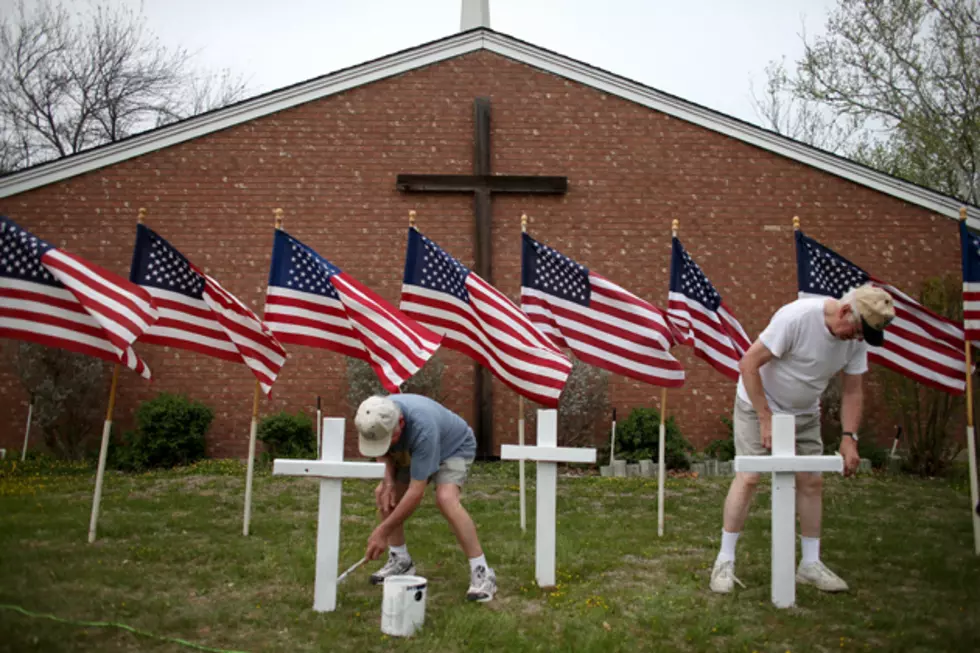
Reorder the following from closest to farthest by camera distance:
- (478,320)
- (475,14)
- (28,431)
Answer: (478,320)
(28,431)
(475,14)

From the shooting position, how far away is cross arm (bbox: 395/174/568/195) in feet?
46.2

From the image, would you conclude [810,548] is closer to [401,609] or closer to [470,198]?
[401,609]

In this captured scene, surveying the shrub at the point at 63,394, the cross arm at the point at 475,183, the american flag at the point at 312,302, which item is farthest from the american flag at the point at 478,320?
the shrub at the point at 63,394

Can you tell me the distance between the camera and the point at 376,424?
487cm

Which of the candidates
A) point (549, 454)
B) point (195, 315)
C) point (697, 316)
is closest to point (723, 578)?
point (549, 454)

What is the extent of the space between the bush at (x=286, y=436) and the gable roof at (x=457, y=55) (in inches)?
197

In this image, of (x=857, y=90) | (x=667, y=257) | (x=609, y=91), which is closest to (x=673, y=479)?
(x=667, y=257)

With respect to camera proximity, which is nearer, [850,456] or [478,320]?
[850,456]

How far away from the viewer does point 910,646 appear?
4.64 metres

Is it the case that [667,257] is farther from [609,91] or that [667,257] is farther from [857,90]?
[857,90]

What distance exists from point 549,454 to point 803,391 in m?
1.73

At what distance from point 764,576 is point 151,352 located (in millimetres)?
10801

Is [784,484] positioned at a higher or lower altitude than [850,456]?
lower

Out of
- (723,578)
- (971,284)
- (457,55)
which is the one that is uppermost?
(457,55)
